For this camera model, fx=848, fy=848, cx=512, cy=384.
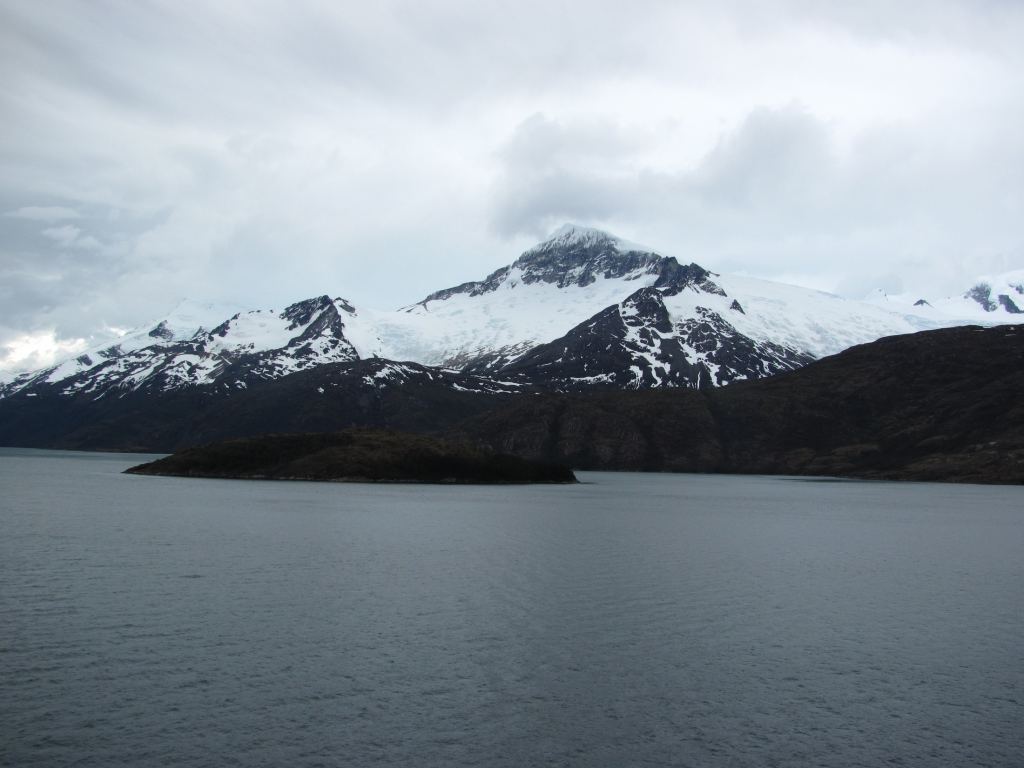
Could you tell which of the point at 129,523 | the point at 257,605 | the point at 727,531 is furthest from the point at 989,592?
the point at 129,523

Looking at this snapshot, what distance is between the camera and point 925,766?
27969 mm

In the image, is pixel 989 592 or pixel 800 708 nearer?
pixel 800 708

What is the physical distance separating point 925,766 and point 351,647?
25045mm

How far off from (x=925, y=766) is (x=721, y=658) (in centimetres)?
1351

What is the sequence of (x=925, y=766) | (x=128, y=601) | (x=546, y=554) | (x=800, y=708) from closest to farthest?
(x=925, y=766), (x=800, y=708), (x=128, y=601), (x=546, y=554)

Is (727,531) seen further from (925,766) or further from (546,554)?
(925,766)

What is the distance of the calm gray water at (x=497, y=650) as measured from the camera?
29.2 m

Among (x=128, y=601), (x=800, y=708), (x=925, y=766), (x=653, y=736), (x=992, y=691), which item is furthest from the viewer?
(x=128, y=601)

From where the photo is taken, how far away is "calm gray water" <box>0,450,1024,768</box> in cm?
2920

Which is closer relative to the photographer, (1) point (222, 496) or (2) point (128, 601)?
(2) point (128, 601)

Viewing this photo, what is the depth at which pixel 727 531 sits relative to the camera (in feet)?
334

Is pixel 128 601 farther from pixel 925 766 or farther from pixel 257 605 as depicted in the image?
pixel 925 766

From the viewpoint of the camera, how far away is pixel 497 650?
4122 cm

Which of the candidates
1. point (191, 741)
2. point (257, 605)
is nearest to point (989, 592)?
point (257, 605)
